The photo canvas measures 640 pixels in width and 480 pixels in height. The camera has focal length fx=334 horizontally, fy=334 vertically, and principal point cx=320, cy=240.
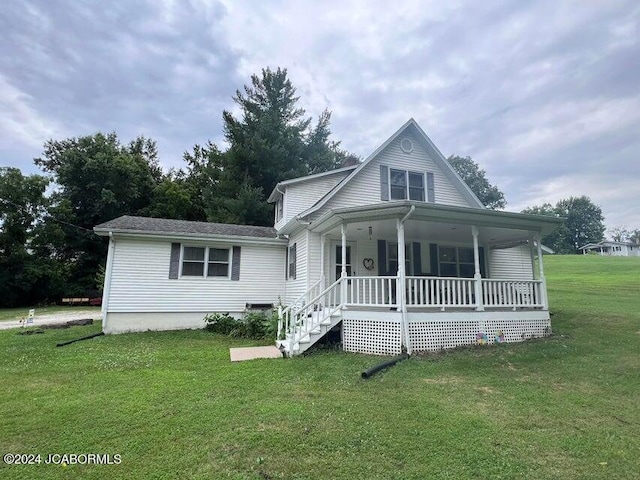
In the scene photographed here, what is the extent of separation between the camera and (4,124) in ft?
58.4

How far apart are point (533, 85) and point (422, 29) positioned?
5.62 metres

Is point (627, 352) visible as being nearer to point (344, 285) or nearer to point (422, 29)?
point (344, 285)

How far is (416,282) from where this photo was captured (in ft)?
26.7

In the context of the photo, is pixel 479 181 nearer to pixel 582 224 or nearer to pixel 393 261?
pixel 393 261

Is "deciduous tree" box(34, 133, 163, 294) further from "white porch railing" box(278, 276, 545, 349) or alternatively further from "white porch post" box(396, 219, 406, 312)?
"white porch post" box(396, 219, 406, 312)

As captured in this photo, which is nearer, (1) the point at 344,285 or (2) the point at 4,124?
(1) the point at 344,285

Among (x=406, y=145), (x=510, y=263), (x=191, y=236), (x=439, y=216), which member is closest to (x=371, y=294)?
(x=439, y=216)

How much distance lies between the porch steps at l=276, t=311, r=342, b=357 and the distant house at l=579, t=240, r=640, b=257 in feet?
257

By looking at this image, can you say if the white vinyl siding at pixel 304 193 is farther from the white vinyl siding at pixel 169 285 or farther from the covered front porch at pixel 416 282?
the covered front porch at pixel 416 282

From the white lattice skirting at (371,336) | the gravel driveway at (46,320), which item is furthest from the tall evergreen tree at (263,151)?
the white lattice skirting at (371,336)

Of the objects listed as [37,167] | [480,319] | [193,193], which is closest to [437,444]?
[480,319]

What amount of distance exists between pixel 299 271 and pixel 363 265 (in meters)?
2.20

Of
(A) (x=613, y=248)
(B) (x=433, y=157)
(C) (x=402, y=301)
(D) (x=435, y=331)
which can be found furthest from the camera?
(A) (x=613, y=248)

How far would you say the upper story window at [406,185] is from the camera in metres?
12.6
